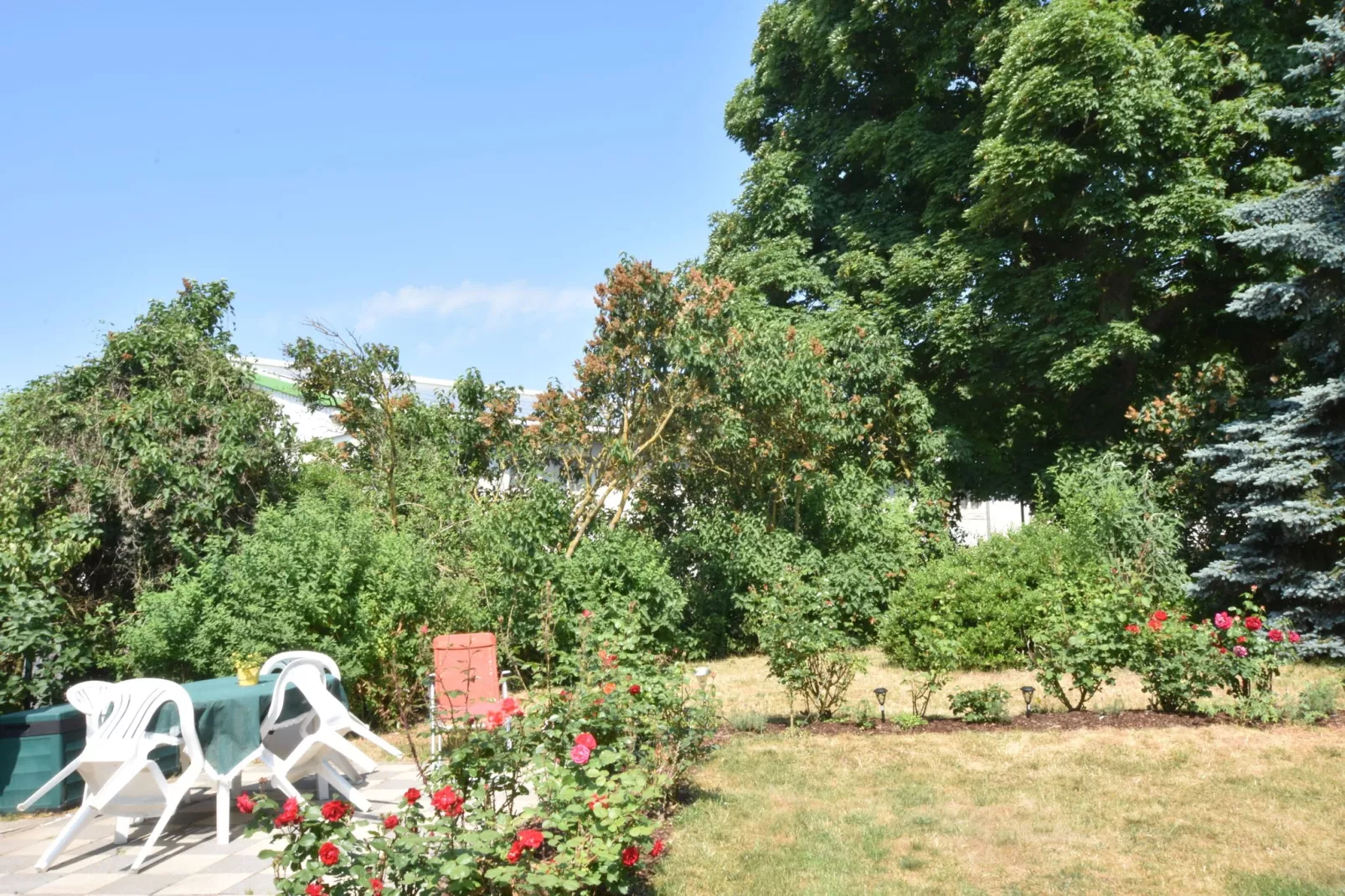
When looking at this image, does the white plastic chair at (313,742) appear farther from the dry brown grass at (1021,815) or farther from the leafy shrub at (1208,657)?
the leafy shrub at (1208,657)

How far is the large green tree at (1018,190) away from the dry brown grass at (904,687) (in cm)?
497

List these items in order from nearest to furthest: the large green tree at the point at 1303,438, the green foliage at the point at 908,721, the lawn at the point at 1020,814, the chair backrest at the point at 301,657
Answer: the lawn at the point at 1020,814, the chair backrest at the point at 301,657, the green foliage at the point at 908,721, the large green tree at the point at 1303,438

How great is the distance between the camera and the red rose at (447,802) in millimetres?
3576

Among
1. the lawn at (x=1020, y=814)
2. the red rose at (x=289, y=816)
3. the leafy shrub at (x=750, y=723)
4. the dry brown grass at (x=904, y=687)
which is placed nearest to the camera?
the red rose at (x=289, y=816)

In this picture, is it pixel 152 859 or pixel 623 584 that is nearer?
pixel 152 859

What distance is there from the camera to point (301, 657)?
6.31m

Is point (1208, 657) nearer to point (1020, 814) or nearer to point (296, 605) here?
point (1020, 814)

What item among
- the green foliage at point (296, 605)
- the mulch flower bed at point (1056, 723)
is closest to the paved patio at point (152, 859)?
the green foliage at point (296, 605)

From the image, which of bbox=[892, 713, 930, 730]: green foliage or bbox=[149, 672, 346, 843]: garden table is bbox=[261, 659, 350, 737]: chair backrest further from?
bbox=[892, 713, 930, 730]: green foliage

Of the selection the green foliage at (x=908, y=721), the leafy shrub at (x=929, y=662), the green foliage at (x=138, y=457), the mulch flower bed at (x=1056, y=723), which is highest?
the green foliage at (x=138, y=457)

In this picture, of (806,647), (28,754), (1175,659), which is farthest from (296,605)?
(1175,659)

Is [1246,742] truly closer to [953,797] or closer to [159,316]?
[953,797]

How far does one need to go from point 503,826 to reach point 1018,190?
12.2 metres

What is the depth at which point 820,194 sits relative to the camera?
17.4 metres
